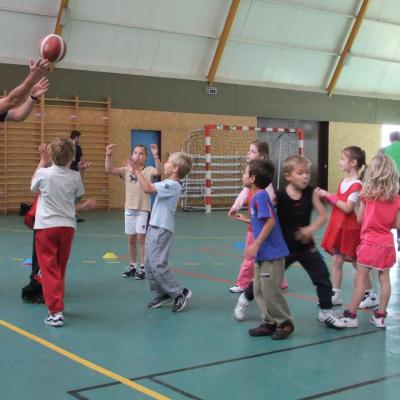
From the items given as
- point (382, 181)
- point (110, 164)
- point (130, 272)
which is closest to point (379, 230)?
point (382, 181)

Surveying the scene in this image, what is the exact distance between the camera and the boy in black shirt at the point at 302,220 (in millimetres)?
4410

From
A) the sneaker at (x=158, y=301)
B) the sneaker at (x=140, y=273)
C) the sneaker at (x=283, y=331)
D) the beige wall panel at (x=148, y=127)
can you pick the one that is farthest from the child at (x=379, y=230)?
the beige wall panel at (x=148, y=127)

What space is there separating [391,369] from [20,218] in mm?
10976

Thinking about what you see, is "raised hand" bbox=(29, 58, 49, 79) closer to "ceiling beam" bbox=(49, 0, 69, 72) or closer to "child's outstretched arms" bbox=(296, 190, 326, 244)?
"child's outstretched arms" bbox=(296, 190, 326, 244)

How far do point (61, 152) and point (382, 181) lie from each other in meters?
2.50

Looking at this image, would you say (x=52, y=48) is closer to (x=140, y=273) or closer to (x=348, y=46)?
(x=140, y=273)

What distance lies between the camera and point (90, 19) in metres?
14.1

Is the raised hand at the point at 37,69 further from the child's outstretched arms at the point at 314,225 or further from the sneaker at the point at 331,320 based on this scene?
the sneaker at the point at 331,320

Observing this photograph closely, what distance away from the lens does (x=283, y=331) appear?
165 inches

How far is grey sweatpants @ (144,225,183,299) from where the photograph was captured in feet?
16.4

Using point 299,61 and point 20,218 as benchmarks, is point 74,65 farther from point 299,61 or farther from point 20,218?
point 299,61

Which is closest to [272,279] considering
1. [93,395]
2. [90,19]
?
[93,395]

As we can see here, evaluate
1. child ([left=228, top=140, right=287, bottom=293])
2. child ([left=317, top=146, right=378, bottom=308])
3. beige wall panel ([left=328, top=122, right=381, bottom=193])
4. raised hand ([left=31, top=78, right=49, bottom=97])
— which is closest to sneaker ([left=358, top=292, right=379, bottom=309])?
child ([left=317, top=146, right=378, bottom=308])

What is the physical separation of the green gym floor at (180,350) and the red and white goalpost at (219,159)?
32.2 feet
